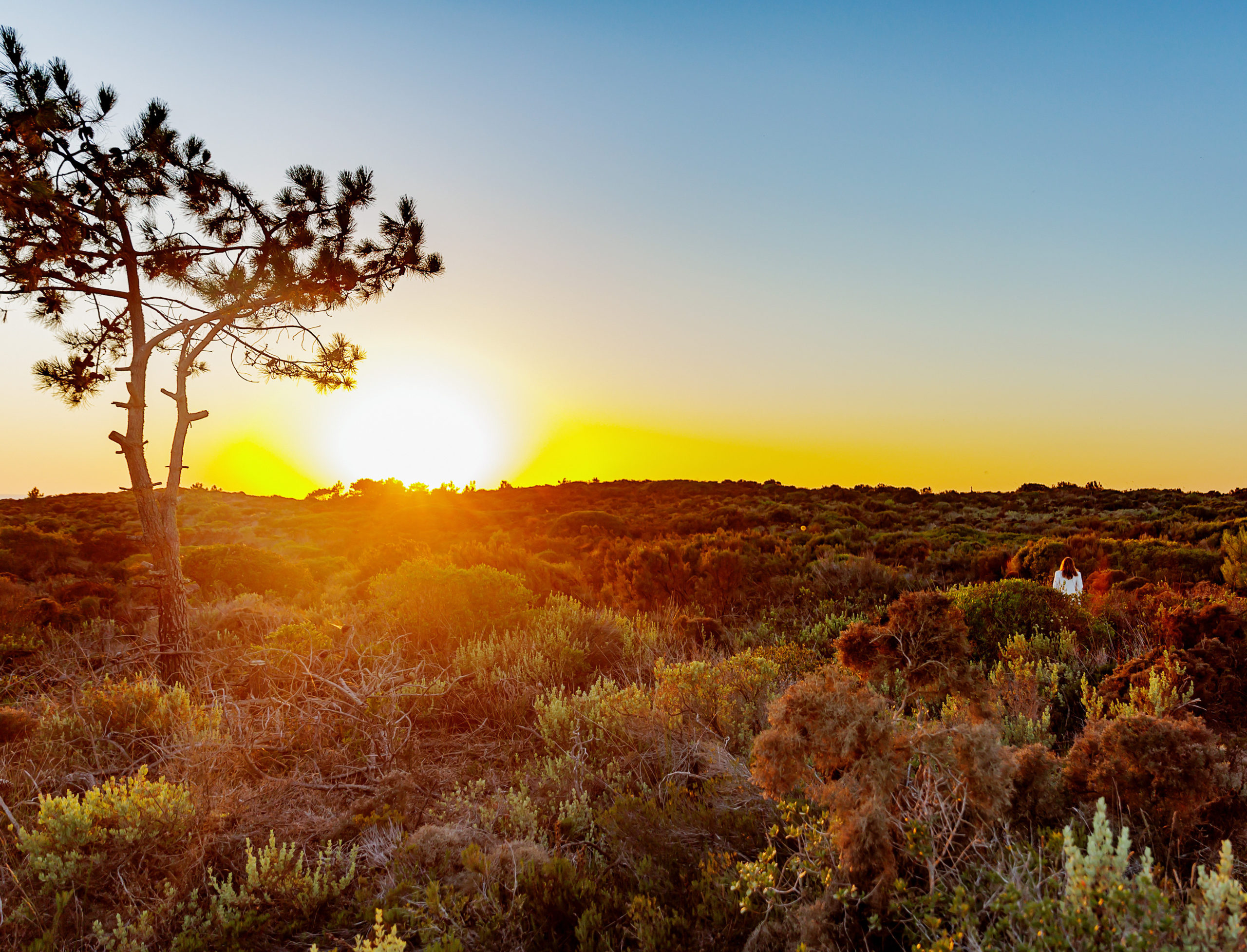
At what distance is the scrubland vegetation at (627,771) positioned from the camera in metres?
2.69

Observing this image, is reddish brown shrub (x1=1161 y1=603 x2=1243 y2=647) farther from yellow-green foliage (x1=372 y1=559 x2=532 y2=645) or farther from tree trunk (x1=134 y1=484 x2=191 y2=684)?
tree trunk (x1=134 y1=484 x2=191 y2=684)

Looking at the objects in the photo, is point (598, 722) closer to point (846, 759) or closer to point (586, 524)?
point (846, 759)

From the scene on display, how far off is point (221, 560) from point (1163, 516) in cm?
2948

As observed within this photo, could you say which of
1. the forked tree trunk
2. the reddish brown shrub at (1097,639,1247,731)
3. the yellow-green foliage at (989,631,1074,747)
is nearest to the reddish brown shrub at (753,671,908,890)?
the yellow-green foliage at (989,631,1074,747)

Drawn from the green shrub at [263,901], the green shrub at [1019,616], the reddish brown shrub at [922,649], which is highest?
the reddish brown shrub at [922,649]

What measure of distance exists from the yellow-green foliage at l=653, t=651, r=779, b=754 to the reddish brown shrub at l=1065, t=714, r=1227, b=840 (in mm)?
2080

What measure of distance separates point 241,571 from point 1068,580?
15184 millimetres

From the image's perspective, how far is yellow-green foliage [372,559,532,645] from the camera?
8477 mm

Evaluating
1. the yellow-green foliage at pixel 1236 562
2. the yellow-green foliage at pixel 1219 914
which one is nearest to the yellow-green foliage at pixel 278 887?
the yellow-green foliage at pixel 1219 914

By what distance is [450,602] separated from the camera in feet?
29.3

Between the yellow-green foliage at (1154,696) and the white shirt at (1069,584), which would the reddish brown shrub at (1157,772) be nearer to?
the yellow-green foliage at (1154,696)

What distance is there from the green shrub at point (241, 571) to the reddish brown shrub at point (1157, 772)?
527 inches

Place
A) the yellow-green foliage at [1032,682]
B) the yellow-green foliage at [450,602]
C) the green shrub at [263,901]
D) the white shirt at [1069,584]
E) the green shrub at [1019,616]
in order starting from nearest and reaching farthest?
1. the green shrub at [263,901]
2. the yellow-green foliage at [1032,682]
3. the green shrub at [1019,616]
4. the yellow-green foliage at [450,602]
5. the white shirt at [1069,584]

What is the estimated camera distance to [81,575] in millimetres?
14805
